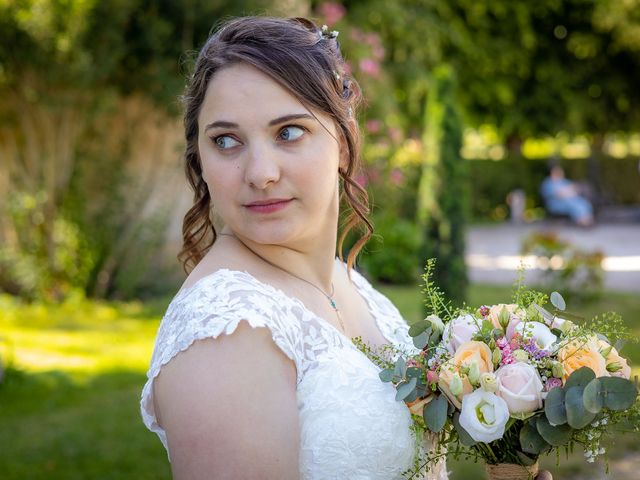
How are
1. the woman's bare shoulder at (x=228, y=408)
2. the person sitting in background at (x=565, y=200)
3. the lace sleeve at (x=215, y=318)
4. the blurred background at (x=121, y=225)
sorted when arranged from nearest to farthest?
the woman's bare shoulder at (x=228, y=408)
the lace sleeve at (x=215, y=318)
the blurred background at (x=121, y=225)
the person sitting in background at (x=565, y=200)

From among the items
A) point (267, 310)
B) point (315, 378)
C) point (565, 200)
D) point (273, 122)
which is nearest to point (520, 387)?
point (315, 378)

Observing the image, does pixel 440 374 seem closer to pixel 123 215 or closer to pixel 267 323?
pixel 267 323

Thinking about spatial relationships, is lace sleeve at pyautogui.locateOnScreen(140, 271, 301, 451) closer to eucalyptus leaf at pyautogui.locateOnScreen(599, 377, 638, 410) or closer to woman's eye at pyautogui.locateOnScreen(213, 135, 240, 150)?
woman's eye at pyautogui.locateOnScreen(213, 135, 240, 150)

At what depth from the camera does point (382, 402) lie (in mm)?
2111

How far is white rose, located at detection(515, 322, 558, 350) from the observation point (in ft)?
6.75

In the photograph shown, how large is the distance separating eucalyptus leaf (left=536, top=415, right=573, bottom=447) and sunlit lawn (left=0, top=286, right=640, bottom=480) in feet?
13.4

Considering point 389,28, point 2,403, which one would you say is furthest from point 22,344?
point 389,28

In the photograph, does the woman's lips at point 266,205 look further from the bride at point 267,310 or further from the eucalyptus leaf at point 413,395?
the eucalyptus leaf at point 413,395

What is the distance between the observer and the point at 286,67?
2.11 m

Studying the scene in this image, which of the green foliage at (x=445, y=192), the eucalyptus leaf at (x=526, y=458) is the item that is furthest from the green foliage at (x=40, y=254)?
the eucalyptus leaf at (x=526, y=458)

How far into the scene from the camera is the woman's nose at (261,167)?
6.77ft

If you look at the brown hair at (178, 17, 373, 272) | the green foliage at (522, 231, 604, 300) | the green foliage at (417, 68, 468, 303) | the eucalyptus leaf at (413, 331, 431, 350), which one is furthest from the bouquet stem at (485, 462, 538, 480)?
Result: the green foliage at (522, 231, 604, 300)

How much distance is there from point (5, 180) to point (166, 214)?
2.16 meters

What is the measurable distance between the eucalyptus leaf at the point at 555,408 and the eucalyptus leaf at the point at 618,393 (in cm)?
10
